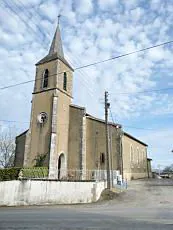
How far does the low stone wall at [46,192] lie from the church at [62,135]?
23.0 feet

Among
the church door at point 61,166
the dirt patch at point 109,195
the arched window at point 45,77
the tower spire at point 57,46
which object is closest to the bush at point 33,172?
the church door at point 61,166

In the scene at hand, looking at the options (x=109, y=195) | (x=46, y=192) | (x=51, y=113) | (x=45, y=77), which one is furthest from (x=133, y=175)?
(x=46, y=192)

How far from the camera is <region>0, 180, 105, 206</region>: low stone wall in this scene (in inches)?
649

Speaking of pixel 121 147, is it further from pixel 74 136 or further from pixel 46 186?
pixel 46 186

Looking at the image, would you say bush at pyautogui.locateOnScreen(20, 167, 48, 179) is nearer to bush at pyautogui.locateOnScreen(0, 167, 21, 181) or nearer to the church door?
bush at pyautogui.locateOnScreen(0, 167, 21, 181)

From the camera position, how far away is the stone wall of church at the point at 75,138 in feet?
97.1

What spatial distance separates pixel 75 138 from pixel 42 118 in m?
4.60

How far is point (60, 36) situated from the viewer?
123ft

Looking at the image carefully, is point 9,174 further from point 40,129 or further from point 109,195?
point 40,129

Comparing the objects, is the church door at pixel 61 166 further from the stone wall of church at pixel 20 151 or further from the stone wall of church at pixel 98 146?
the stone wall of church at pixel 20 151

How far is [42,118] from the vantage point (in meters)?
30.7

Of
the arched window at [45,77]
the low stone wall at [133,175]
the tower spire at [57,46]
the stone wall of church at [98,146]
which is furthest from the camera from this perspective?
the tower spire at [57,46]

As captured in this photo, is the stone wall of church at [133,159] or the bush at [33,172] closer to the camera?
the bush at [33,172]

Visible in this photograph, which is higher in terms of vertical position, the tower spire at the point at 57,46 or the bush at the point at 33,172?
the tower spire at the point at 57,46
